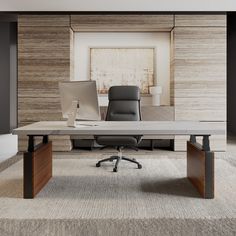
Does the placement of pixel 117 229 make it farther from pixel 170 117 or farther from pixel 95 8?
pixel 95 8

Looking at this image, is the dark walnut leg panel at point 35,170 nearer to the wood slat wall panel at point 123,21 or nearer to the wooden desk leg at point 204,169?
the wooden desk leg at point 204,169

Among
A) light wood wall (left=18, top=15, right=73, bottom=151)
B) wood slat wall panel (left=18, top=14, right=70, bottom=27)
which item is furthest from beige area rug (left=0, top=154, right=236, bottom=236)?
wood slat wall panel (left=18, top=14, right=70, bottom=27)

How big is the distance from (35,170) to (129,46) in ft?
16.4

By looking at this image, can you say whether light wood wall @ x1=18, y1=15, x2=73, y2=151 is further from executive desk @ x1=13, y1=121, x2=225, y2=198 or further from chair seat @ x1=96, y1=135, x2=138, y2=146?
executive desk @ x1=13, y1=121, x2=225, y2=198

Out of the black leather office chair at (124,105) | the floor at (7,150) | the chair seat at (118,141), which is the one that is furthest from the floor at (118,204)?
the floor at (7,150)

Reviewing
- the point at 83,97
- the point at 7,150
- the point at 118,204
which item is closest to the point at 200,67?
the point at 83,97

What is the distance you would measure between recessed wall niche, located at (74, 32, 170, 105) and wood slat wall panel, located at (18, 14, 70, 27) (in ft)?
2.32

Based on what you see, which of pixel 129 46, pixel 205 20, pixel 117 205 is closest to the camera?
pixel 117 205

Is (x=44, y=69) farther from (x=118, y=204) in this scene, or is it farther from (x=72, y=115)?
(x=118, y=204)

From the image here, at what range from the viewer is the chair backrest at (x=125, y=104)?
580 centimetres

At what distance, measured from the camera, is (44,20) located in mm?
7512

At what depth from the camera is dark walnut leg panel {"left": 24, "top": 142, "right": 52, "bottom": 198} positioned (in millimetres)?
3840

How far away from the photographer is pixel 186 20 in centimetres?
753

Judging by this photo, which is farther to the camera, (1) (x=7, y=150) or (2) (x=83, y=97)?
(1) (x=7, y=150)
